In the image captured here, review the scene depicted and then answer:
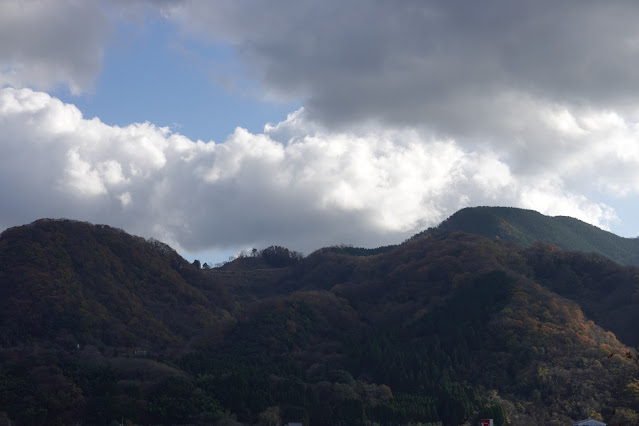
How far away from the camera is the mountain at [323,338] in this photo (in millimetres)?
86688

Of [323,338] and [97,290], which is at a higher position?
[97,290]

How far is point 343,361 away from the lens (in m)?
113

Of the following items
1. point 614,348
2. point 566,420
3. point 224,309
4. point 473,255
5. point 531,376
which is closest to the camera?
point 566,420

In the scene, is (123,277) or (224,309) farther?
(224,309)

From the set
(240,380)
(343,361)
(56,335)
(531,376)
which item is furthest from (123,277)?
(531,376)

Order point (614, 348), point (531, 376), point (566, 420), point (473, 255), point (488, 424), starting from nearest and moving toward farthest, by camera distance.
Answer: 1. point (488, 424)
2. point (566, 420)
3. point (531, 376)
4. point (614, 348)
5. point (473, 255)

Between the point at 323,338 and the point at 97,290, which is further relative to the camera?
the point at 97,290

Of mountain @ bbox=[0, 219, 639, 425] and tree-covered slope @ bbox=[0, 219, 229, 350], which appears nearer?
mountain @ bbox=[0, 219, 639, 425]

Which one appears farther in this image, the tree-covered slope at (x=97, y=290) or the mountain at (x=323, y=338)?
the tree-covered slope at (x=97, y=290)

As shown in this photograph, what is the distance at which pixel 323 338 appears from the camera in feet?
426

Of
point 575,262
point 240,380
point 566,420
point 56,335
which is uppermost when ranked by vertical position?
point 575,262

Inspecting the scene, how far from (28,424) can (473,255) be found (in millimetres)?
82488

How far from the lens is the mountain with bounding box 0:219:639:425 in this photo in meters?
86.7

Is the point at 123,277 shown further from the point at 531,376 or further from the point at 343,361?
the point at 531,376
